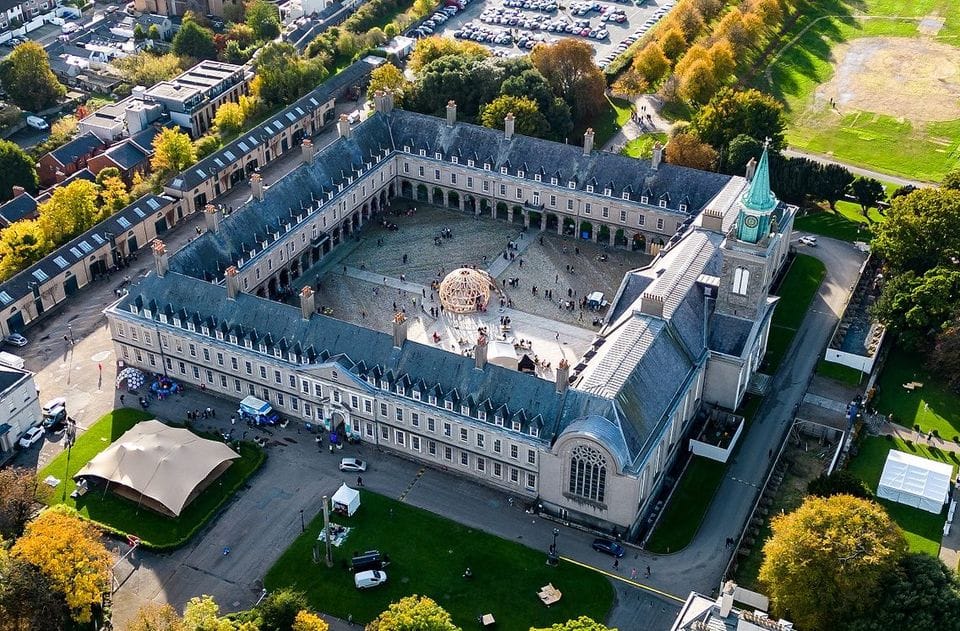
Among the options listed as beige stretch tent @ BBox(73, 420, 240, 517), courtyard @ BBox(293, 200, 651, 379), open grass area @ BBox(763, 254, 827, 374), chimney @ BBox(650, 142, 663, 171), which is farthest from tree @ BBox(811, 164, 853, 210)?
beige stretch tent @ BBox(73, 420, 240, 517)

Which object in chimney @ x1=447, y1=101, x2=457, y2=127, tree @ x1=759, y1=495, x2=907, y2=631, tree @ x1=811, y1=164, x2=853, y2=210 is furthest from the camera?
tree @ x1=811, y1=164, x2=853, y2=210

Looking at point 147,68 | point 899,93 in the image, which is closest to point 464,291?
point 147,68

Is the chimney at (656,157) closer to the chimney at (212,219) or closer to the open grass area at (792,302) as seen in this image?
the open grass area at (792,302)

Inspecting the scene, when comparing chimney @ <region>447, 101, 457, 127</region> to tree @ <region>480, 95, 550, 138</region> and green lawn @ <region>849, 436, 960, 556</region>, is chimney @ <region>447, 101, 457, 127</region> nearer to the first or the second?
tree @ <region>480, 95, 550, 138</region>

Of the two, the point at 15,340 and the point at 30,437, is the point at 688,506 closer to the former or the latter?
the point at 30,437

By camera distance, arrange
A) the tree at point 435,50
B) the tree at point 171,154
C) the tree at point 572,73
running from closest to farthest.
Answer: the tree at point 171,154
the tree at point 572,73
the tree at point 435,50

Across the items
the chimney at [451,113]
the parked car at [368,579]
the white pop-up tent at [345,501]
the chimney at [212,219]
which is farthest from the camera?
the chimney at [451,113]

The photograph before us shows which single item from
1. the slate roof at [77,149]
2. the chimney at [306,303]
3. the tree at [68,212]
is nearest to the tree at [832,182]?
the chimney at [306,303]
